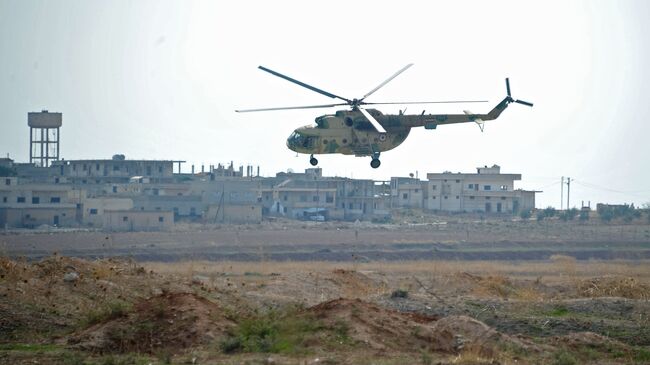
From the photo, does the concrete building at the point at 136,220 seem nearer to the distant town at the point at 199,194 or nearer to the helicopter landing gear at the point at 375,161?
the distant town at the point at 199,194

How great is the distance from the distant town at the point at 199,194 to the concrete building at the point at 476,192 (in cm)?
11

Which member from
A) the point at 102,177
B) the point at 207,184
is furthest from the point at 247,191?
the point at 102,177

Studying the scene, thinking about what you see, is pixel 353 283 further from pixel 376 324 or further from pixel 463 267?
pixel 463 267

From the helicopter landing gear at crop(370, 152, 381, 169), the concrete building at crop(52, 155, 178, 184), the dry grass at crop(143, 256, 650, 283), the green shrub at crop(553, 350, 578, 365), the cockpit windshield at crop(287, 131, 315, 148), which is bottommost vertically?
the green shrub at crop(553, 350, 578, 365)

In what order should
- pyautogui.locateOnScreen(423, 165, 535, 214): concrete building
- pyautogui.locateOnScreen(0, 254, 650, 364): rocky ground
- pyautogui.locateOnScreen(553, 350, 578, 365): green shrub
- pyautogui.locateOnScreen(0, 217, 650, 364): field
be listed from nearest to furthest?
pyautogui.locateOnScreen(553, 350, 578, 365): green shrub → pyautogui.locateOnScreen(0, 254, 650, 364): rocky ground → pyautogui.locateOnScreen(0, 217, 650, 364): field → pyautogui.locateOnScreen(423, 165, 535, 214): concrete building

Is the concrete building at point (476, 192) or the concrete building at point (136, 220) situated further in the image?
the concrete building at point (476, 192)

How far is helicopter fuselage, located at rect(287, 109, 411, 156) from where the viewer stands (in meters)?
44.1

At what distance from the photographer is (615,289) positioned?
4206 centimetres

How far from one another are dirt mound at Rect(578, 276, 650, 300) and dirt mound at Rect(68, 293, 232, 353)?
19.0m

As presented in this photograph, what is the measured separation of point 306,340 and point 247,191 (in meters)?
88.9

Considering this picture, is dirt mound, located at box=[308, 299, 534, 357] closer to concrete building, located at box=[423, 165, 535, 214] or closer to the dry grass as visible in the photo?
the dry grass

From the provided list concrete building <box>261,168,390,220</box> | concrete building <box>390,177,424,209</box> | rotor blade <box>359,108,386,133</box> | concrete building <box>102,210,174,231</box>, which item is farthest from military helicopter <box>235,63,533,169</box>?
concrete building <box>390,177,424,209</box>

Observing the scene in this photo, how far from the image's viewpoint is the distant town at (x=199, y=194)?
103 m

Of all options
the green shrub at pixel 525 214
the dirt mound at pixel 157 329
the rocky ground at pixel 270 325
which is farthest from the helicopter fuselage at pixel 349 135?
the green shrub at pixel 525 214
